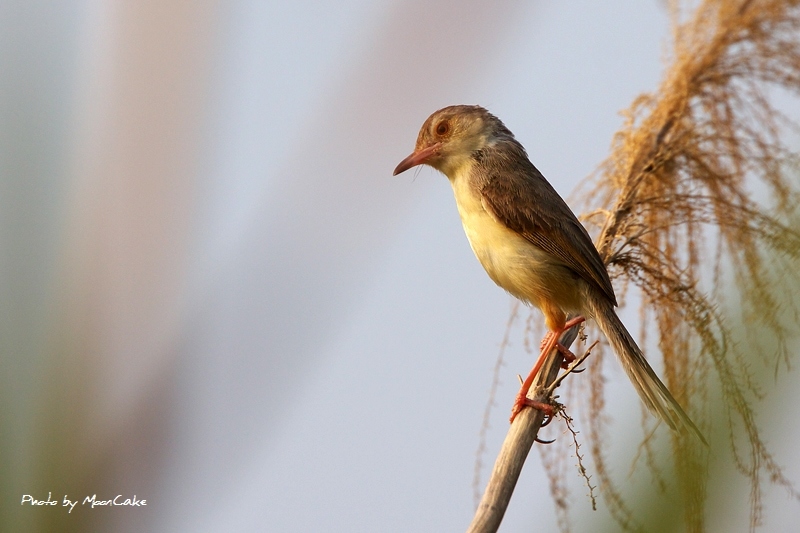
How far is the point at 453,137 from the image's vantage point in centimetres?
425

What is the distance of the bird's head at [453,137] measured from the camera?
422cm

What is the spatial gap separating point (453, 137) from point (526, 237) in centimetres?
80

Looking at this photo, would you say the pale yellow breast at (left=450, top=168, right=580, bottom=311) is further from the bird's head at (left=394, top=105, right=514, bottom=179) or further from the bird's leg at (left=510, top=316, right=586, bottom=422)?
the bird's head at (left=394, top=105, right=514, bottom=179)

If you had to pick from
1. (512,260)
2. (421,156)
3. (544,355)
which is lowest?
(544,355)

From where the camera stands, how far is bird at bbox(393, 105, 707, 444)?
3.50 metres

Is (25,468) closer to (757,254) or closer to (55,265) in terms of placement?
(55,265)

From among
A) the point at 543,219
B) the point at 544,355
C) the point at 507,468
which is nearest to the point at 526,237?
the point at 543,219

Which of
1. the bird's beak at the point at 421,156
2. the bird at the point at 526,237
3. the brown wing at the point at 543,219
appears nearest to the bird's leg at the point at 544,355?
the bird at the point at 526,237

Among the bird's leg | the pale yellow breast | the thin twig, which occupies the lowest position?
the thin twig

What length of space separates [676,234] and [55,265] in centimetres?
295

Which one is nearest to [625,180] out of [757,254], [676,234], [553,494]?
[676,234]

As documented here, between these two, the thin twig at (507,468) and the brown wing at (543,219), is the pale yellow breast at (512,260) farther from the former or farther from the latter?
the thin twig at (507,468)

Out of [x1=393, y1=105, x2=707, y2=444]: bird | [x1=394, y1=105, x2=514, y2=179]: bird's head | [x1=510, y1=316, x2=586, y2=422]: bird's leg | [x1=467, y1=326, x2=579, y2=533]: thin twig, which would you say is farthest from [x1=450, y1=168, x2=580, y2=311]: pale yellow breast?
[x1=467, y1=326, x2=579, y2=533]: thin twig

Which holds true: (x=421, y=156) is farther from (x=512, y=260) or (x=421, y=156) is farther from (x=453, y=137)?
(x=512, y=260)
